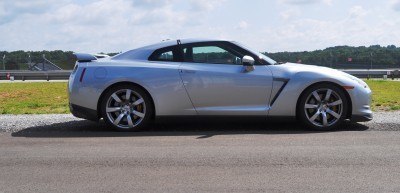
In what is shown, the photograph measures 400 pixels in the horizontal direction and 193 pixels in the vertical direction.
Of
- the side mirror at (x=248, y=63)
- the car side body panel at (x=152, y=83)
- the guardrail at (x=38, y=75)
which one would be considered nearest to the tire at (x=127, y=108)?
the car side body panel at (x=152, y=83)

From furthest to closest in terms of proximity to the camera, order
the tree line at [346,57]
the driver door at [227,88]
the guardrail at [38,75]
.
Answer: the guardrail at [38,75]
the tree line at [346,57]
the driver door at [227,88]

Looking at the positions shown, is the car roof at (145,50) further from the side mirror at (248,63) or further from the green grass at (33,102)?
the green grass at (33,102)

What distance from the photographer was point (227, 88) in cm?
798

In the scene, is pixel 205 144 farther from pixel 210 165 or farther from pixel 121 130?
pixel 121 130

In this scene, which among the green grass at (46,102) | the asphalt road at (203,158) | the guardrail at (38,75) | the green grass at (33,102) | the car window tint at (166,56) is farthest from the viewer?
the guardrail at (38,75)

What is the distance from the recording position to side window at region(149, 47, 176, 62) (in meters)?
8.26

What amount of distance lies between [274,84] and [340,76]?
98cm

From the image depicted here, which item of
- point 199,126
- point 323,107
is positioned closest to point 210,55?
point 199,126

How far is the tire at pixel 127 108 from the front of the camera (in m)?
8.07

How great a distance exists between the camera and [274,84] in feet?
26.1

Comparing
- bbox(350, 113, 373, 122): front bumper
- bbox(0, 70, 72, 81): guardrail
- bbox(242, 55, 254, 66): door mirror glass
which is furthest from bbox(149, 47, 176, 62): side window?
bbox(0, 70, 72, 81): guardrail

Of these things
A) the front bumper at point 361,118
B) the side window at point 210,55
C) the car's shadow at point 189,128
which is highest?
the side window at point 210,55

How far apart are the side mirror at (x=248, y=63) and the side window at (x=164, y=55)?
109cm

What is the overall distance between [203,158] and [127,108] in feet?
8.09
